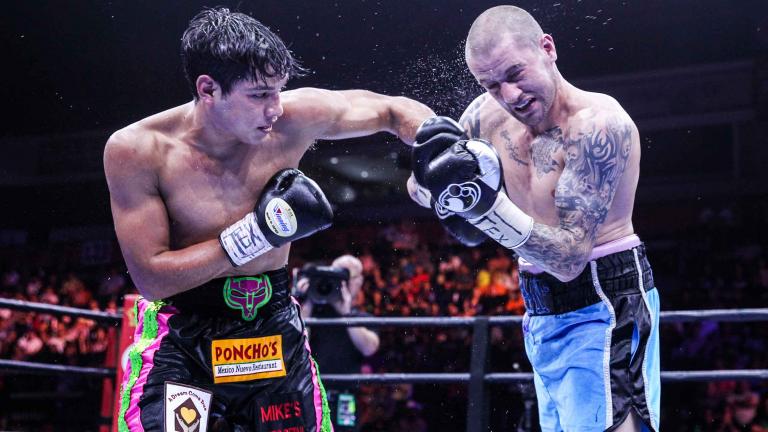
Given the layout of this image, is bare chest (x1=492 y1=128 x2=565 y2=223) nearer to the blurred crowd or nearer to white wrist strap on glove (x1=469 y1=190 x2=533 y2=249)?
white wrist strap on glove (x1=469 y1=190 x2=533 y2=249)

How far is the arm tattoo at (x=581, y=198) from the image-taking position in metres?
1.79

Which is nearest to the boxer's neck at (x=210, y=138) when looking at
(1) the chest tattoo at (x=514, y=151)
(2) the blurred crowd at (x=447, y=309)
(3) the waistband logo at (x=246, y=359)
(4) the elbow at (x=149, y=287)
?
(4) the elbow at (x=149, y=287)

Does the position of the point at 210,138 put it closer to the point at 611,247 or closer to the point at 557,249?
the point at 557,249

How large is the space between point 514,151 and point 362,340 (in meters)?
1.95

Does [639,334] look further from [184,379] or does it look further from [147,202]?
[147,202]

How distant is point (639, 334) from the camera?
1.85 m

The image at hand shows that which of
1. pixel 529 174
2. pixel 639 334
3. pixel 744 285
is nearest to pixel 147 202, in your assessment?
pixel 529 174

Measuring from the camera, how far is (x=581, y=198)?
6.01 ft

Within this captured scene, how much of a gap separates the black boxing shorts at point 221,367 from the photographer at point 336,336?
5.84 ft

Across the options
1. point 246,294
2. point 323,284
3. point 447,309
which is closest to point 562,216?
point 246,294

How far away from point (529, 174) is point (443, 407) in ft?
14.3

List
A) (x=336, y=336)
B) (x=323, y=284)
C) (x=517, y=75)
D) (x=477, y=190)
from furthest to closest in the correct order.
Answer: (x=336, y=336) < (x=323, y=284) < (x=517, y=75) < (x=477, y=190)

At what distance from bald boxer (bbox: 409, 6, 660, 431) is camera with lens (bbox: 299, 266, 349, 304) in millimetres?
1761

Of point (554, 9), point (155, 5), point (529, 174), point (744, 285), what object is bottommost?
point (529, 174)
